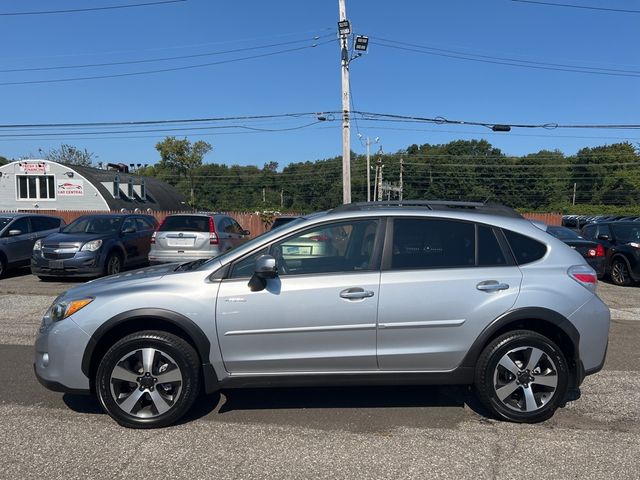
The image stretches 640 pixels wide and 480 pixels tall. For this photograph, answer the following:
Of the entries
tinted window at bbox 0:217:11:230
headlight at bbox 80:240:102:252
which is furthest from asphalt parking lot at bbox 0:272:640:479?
tinted window at bbox 0:217:11:230

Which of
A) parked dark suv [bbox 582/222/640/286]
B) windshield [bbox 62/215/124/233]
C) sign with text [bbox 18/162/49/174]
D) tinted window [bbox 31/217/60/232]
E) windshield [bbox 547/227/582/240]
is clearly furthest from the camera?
sign with text [bbox 18/162/49/174]

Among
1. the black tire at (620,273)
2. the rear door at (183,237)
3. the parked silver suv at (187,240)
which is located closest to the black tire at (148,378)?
the parked silver suv at (187,240)

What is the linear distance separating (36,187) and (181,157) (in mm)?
44057

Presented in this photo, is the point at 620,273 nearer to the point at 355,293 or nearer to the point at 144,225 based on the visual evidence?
the point at 355,293

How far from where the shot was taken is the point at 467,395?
4.73m

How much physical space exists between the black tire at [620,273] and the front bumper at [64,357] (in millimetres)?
12165

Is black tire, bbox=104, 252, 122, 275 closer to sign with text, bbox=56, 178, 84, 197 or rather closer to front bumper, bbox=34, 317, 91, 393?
front bumper, bbox=34, 317, 91, 393

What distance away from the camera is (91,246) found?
1166 cm

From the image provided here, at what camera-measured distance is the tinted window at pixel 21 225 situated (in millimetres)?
13195

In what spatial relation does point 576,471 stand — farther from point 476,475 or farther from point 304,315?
point 304,315

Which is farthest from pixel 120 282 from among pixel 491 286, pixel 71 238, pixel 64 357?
pixel 71 238

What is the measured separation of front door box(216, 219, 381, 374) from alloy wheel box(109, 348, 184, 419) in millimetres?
448

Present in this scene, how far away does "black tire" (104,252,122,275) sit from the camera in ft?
39.2

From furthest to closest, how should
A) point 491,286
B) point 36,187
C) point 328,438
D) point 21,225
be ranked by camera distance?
point 36,187
point 21,225
point 491,286
point 328,438
